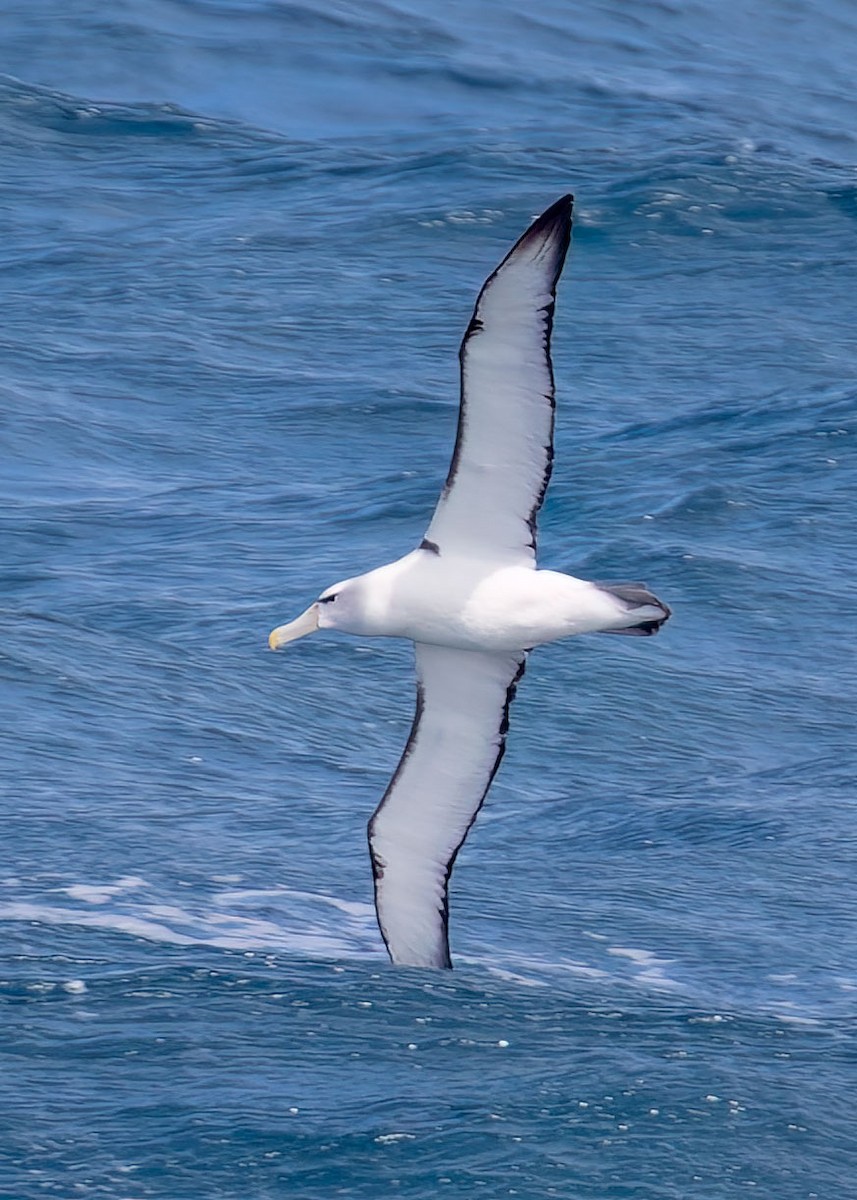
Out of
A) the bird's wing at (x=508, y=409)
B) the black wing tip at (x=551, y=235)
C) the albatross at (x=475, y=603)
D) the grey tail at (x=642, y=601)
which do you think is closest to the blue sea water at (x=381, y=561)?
the albatross at (x=475, y=603)

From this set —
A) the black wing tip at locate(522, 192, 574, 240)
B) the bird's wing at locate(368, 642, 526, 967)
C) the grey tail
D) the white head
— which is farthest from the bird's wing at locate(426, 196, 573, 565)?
the bird's wing at locate(368, 642, 526, 967)

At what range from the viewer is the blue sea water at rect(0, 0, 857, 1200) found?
13.8 metres

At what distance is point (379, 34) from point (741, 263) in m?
7.68

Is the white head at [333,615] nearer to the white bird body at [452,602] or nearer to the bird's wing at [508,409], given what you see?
the white bird body at [452,602]

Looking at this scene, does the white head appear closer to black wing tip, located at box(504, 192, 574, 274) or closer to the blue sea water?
black wing tip, located at box(504, 192, 574, 274)

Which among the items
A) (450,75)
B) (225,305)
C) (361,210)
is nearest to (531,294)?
(225,305)

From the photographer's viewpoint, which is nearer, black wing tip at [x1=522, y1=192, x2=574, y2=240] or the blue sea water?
black wing tip at [x1=522, y1=192, x2=574, y2=240]

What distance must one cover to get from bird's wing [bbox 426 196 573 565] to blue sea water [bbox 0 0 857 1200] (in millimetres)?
3572

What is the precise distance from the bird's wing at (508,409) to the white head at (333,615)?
0.56m

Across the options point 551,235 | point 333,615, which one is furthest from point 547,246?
point 333,615

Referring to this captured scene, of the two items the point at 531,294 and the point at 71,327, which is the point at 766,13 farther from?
the point at 531,294

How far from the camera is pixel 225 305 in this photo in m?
26.0

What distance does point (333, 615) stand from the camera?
12969 mm

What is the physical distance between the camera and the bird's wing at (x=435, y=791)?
1377 cm
